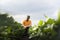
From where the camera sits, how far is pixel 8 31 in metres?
6.68

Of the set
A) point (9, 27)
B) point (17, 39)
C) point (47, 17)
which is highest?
point (47, 17)

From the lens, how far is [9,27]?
6516 millimetres

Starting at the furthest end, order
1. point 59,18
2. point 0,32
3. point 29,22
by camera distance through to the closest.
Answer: point 29,22, point 0,32, point 59,18

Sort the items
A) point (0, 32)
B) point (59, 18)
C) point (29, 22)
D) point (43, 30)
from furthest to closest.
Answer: point (29, 22) < point (0, 32) < point (43, 30) < point (59, 18)

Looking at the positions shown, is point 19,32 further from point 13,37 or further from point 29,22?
point 29,22

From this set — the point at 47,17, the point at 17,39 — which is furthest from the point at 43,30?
the point at 17,39

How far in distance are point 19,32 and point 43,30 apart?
2.51 metres

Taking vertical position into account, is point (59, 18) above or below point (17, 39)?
above

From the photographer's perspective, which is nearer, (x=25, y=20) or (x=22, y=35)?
(x=22, y=35)

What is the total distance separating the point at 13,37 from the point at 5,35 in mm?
340

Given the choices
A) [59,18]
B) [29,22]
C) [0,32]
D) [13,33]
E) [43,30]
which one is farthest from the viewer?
[29,22]

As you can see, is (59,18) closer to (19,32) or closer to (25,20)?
(19,32)

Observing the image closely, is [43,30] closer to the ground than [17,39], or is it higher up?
higher up

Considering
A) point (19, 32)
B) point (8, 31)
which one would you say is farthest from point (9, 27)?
point (19, 32)
